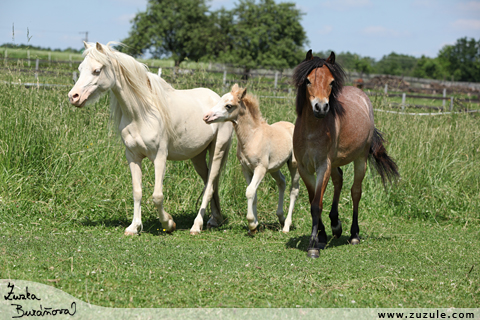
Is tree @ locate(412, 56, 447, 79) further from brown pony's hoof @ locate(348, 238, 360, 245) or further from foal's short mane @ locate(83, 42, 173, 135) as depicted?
foal's short mane @ locate(83, 42, 173, 135)

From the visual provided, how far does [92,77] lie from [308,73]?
8.32ft

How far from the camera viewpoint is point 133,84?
571 cm

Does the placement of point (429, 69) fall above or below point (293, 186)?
above

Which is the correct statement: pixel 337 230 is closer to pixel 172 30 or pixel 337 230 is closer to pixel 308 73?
pixel 308 73

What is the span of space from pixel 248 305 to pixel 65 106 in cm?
617

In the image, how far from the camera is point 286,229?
6680mm

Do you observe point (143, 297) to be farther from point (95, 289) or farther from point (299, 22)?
point (299, 22)

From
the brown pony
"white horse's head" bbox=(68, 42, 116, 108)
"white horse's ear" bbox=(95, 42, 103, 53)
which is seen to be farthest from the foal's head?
"white horse's ear" bbox=(95, 42, 103, 53)

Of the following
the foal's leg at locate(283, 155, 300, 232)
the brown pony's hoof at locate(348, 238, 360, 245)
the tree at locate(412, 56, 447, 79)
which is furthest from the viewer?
the tree at locate(412, 56, 447, 79)

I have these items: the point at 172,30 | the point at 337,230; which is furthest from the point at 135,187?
the point at 172,30

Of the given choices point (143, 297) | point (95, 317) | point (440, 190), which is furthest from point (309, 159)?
point (440, 190)

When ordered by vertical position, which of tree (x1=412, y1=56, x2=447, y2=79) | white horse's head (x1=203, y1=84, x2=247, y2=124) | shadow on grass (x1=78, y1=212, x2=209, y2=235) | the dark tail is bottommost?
shadow on grass (x1=78, y1=212, x2=209, y2=235)

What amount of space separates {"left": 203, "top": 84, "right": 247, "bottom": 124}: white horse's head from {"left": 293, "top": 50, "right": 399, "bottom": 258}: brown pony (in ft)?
3.47

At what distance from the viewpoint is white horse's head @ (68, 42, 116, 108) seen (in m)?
5.14
